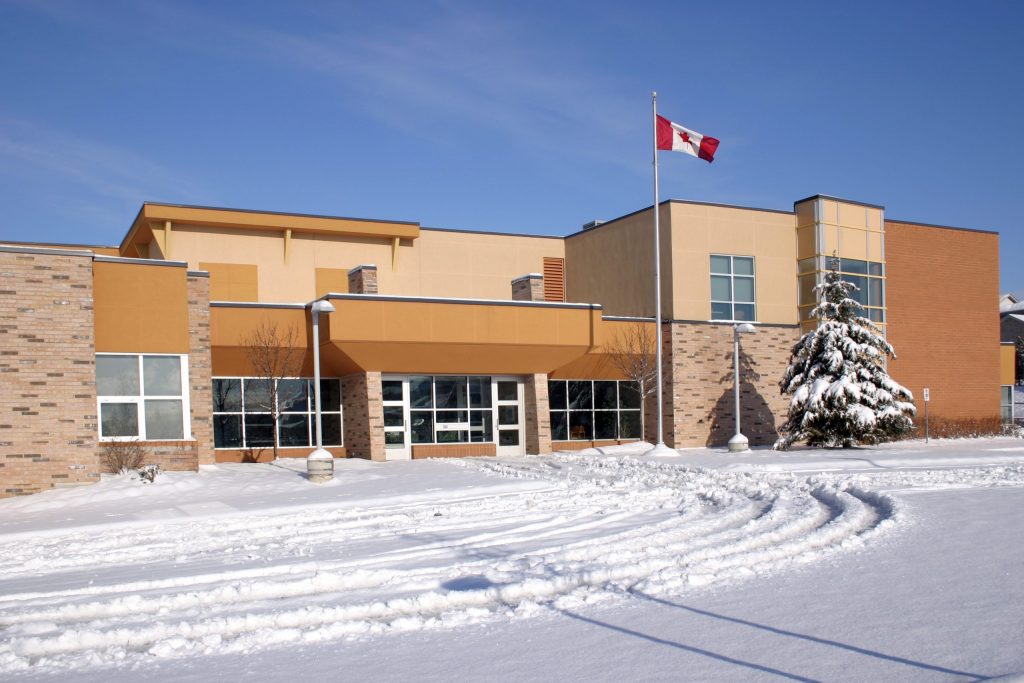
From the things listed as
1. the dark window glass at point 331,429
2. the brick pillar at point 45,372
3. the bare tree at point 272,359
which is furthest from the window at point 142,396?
the dark window glass at point 331,429

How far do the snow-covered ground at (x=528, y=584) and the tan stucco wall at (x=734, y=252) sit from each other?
47.4 ft

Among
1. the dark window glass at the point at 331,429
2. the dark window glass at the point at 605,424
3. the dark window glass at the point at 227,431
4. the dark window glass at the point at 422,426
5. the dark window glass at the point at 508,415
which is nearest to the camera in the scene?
the dark window glass at the point at 227,431

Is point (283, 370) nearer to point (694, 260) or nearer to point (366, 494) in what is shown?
point (366, 494)

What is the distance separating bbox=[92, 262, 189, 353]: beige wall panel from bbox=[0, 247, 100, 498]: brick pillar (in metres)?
1.71

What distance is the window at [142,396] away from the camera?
21.4m

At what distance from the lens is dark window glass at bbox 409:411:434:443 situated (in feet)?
89.4

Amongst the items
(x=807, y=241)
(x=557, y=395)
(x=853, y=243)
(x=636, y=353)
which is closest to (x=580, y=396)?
(x=557, y=395)

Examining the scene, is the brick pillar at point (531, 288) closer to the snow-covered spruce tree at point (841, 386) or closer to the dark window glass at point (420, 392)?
the dark window glass at point (420, 392)

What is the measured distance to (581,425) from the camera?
101 feet

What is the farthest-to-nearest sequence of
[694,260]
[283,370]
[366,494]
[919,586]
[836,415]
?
1. [694,260]
2. [836,415]
3. [283,370]
4. [366,494]
5. [919,586]

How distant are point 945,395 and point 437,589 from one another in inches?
1245

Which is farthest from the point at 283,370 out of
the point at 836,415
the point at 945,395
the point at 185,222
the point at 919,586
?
the point at 945,395

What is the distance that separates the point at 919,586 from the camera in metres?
8.24

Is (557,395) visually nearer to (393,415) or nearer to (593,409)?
(593,409)
